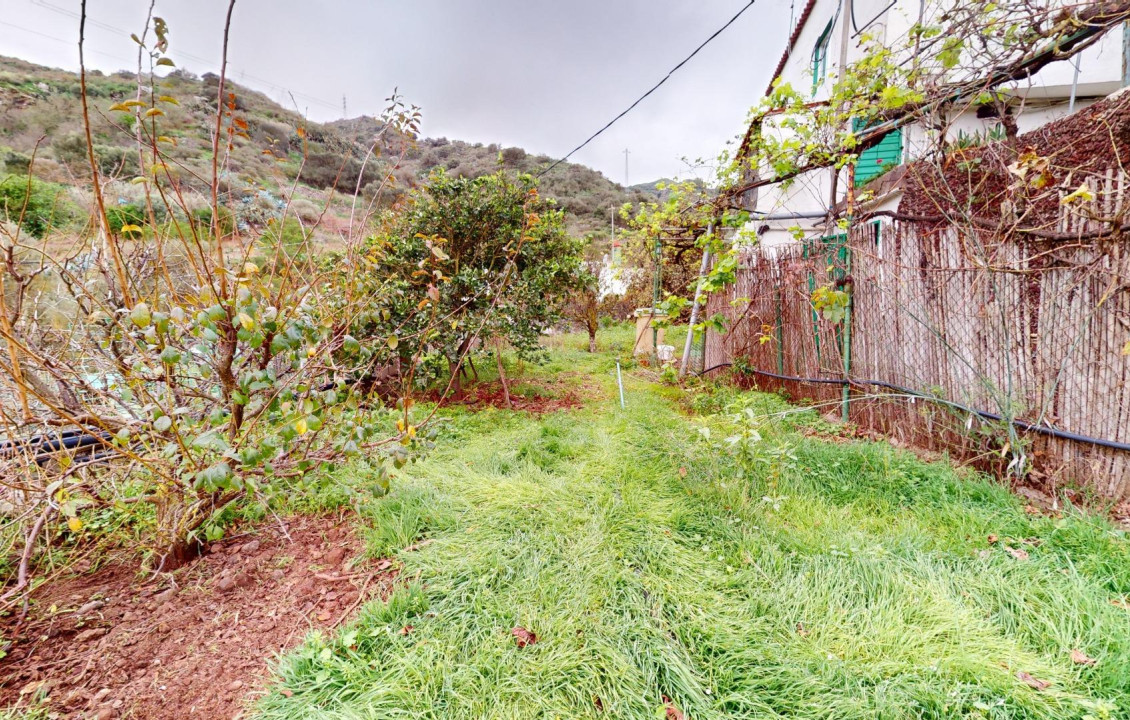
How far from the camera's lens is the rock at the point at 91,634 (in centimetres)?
161

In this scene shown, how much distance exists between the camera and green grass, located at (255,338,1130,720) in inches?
53.6

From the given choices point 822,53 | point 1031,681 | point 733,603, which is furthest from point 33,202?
point 822,53

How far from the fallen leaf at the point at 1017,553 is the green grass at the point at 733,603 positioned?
0.04 m

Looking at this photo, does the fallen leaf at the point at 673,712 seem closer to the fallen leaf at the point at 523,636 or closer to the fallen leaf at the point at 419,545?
the fallen leaf at the point at 523,636

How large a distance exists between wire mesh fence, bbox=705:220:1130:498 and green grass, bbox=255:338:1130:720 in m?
0.41

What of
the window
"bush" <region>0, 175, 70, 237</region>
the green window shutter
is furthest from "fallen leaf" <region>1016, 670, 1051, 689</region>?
the window

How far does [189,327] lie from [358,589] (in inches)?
54.4

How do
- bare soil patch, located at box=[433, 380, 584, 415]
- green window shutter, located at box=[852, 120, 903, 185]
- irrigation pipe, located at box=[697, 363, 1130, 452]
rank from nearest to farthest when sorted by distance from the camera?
irrigation pipe, located at box=[697, 363, 1130, 452]
bare soil patch, located at box=[433, 380, 584, 415]
green window shutter, located at box=[852, 120, 903, 185]

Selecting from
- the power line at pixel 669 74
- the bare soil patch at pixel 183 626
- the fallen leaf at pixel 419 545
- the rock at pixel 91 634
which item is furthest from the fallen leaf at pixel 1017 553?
→ the power line at pixel 669 74

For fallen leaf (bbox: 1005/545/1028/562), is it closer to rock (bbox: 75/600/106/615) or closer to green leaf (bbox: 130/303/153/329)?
green leaf (bbox: 130/303/153/329)

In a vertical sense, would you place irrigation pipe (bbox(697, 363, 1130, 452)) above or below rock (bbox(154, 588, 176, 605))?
above

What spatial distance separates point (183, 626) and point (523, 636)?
1465mm

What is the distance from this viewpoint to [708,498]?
252 cm

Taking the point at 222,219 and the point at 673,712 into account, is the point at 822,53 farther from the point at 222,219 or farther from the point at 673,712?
the point at 673,712
